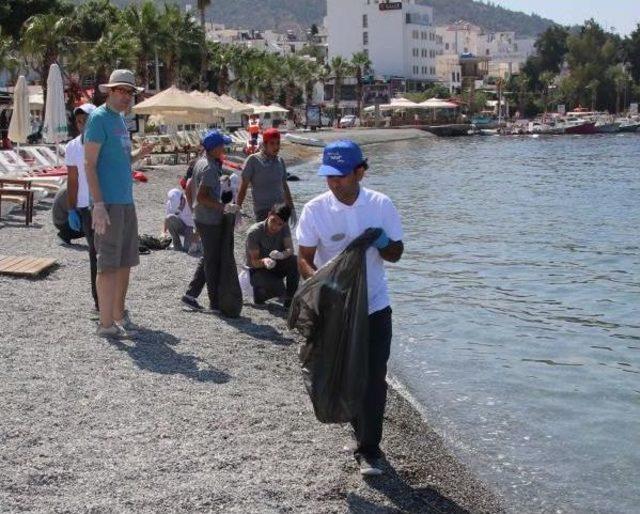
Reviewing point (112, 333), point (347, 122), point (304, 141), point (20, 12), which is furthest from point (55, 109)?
point (347, 122)

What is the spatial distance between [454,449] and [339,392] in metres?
2.21

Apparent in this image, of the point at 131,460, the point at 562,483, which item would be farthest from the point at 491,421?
the point at 131,460

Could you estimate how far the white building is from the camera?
14788 cm

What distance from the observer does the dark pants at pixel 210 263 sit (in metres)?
9.10

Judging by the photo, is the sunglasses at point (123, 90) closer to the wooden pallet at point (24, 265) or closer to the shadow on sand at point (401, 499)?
the shadow on sand at point (401, 499)

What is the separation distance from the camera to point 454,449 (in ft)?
23.4

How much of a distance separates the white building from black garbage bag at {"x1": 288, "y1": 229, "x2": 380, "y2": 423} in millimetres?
144778

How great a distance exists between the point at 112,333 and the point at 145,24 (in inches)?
2395

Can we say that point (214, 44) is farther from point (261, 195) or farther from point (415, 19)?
point (261, 195)

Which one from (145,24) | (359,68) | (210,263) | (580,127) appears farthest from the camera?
(359,68)

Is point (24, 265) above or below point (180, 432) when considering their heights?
above

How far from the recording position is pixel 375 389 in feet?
17.8

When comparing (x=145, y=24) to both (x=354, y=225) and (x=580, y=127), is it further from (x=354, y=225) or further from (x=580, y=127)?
(x=354, y=225)

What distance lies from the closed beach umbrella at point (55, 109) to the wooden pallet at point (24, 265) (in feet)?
36.8
